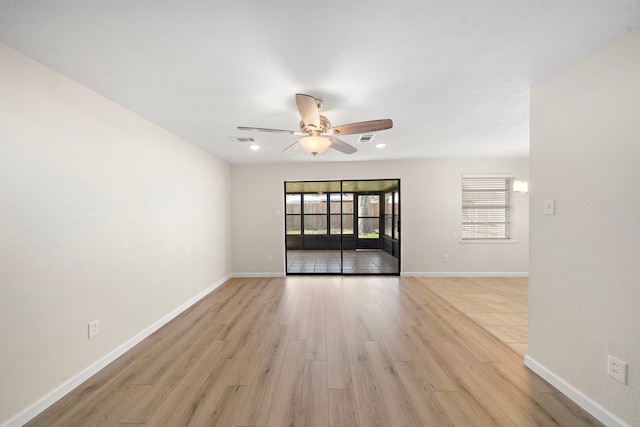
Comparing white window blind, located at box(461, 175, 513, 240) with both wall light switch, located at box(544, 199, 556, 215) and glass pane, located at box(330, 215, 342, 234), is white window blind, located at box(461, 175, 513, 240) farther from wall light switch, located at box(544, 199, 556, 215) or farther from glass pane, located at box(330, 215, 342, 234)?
glass pane, located at box(330, 215, 342, 234)

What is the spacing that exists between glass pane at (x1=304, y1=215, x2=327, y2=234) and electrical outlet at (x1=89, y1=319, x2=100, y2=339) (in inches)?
269

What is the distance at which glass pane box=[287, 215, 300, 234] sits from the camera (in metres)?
8.66

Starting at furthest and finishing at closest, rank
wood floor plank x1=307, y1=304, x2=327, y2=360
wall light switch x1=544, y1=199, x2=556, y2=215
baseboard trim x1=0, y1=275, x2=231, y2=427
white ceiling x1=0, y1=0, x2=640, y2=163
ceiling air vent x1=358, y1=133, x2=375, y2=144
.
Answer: ceiling air vent x1=358, y1=133, x2=375, y2=144, wood floor plank x1=307, y1=304, x2=327, y2=360, wall light switch x1=544, y1=199, x2=556, y2=215, baseboard trim x1=0, y1=275, x2=231, y2=427, white ceiling x1=0, y1=0, x2=640, y2=163

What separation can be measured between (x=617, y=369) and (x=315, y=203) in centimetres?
759

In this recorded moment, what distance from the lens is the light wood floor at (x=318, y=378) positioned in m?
1.46

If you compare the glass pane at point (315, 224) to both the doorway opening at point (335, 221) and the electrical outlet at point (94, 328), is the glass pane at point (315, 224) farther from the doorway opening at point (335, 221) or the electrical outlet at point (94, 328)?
the electrical outlet at point (94, 328)

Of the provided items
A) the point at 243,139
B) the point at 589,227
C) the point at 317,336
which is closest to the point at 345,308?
the point at 317,336

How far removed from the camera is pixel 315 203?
8.58m

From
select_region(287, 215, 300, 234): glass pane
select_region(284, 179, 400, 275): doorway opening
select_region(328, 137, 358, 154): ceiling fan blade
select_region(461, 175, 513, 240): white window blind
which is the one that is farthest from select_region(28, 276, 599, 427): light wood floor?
select_region(287, 215, 300, 234): glass pane

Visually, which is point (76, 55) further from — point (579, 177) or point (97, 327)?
point (579, 177)

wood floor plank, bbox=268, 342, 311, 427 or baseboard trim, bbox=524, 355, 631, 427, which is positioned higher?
baseboard trim, bbox=524, 355, 631, 427

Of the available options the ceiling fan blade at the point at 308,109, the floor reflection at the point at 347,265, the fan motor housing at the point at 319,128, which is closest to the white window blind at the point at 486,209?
the floor reflection at the point at 347,265

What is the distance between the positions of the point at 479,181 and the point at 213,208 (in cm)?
515

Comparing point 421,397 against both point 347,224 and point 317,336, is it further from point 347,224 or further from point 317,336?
point 347,224
